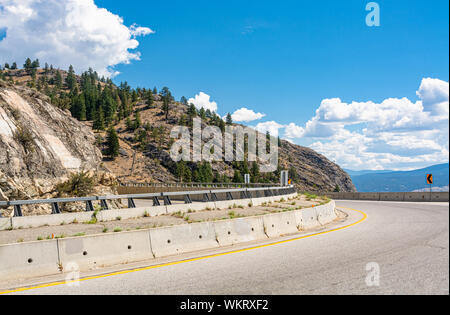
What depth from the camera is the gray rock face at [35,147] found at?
20.8 meters

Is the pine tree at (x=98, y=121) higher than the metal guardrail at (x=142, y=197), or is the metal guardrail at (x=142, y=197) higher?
the pine tree at (x=98, y=121)

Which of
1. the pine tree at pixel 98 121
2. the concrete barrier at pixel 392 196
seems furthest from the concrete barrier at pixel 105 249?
the pine tree at pixel 98 121

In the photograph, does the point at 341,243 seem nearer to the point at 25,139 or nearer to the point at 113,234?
the point at 113,234

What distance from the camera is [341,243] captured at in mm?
10367

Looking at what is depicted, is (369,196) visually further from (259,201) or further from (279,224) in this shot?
(279,224)

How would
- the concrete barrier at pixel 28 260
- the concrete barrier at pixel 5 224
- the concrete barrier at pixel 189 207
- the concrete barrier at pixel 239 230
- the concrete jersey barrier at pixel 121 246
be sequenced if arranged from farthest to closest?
the concrete barrier at pixel 189 207 < the concrete barrier at pixel 239 230 < the concrete barrier at pixel 5 224 < the concrete jersey barrier at pixel 121 246 < the concrete barrier at pixel 28 260

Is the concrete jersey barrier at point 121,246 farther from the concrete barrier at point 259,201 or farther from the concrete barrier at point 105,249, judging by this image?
the concrete barrier at point 259,201

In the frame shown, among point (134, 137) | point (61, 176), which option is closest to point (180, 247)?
point (61, 176)

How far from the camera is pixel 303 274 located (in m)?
6.74

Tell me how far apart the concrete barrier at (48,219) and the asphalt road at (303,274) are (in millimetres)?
5002

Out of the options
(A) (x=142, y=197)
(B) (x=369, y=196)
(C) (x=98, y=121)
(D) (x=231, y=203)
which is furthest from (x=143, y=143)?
(A) (x=142, y=197)

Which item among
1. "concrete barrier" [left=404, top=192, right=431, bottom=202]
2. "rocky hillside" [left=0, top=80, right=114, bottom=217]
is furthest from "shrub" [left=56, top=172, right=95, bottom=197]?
"concrete barrier" [left=404, top=192, right=431, bottom=202]
